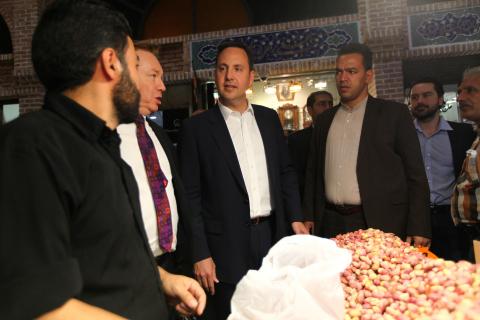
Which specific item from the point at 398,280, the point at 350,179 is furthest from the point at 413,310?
the point at 350,179

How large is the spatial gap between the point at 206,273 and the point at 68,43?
5.00 ft

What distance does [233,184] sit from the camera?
7.64 ft

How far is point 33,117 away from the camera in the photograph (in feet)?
2.92

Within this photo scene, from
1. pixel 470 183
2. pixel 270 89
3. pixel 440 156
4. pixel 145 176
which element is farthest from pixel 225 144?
pixel 270 89

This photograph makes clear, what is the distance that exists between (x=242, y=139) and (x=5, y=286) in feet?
5.90

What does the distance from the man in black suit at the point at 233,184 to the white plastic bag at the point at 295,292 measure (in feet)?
3.20

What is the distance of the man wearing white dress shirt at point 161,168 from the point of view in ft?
6.06

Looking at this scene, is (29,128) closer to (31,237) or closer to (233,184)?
(31,237)

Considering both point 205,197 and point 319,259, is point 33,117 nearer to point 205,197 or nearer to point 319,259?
point 319,259

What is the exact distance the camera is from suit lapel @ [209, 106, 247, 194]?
2.32 m

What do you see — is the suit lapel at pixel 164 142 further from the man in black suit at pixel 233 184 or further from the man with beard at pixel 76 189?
the man with beard at pixel 76 189

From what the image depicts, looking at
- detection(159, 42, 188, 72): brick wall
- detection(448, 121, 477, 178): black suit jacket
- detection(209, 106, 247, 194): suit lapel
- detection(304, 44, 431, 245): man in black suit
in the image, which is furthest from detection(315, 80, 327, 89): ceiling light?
detection(209, 106, 247, 194): suit lapel

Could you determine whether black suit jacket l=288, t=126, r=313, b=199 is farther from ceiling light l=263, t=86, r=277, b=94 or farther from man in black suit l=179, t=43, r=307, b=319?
ceiling light l=263, t=86, r=277, b=94

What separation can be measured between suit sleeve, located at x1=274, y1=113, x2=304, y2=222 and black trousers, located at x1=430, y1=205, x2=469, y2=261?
151cm
